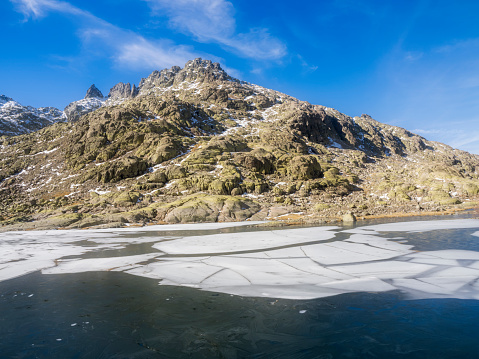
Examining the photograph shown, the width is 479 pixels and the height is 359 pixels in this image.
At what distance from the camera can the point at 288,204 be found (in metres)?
39.7

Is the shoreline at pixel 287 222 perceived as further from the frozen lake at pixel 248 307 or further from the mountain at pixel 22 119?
the mountain at pixel 22 119

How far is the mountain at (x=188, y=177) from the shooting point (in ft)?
116

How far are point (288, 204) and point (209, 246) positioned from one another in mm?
26984

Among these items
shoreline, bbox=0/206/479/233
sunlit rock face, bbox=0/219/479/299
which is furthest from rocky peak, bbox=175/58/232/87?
sunlit rock face, bbox=0/219/479/299

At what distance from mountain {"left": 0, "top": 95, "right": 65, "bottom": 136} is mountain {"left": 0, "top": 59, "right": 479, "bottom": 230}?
284 ft

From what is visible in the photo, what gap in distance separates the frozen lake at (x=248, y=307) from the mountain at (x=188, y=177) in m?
22.4

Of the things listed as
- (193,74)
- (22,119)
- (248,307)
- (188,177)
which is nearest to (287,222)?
(248,307)

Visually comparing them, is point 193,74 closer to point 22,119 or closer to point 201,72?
point 201,72

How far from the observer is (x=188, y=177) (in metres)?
48.4

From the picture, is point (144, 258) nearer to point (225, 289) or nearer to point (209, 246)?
point (209, 246)

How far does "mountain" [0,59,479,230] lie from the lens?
35281 mm

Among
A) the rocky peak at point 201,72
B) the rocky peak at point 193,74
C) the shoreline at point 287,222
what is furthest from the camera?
the rocky peak at point 193,74

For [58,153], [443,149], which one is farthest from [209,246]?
[443,149]

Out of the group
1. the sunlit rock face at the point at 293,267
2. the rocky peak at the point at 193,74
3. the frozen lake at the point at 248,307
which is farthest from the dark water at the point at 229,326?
the rocky peak at the point at 193,74
